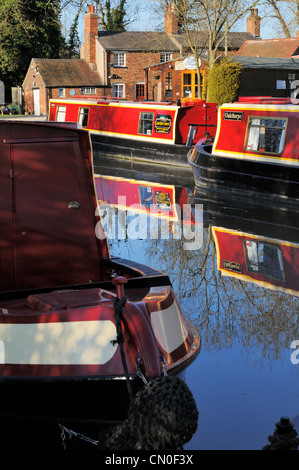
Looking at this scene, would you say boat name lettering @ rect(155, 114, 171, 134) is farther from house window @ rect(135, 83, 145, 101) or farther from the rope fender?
house window @ rect(135, 83, 145, 101)

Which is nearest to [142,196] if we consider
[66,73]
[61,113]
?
[61,113]

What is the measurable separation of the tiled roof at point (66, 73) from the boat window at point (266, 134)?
3818 cm

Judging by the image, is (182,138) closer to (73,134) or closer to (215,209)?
(215,209)

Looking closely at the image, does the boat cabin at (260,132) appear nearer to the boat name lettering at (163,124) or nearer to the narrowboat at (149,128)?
the narrowboat at (149,128)

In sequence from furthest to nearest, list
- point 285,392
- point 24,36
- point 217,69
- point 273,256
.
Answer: point 24,36
point 217,69
point 273,256
point 285,392

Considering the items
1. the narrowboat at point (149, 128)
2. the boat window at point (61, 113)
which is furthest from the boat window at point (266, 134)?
the boat window at point (61, 113)

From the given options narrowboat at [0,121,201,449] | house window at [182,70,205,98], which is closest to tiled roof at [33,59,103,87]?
house window at [182,70,205,98]

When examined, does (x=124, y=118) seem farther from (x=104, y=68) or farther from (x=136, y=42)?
(x=136, y=42)

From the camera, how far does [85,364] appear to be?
4703mm

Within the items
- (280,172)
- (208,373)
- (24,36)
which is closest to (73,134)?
(208,373)

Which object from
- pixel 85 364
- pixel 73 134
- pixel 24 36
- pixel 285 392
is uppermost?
pixel 24 36

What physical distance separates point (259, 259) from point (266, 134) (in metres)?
6.96

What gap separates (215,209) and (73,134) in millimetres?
9387

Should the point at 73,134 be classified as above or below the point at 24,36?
below
